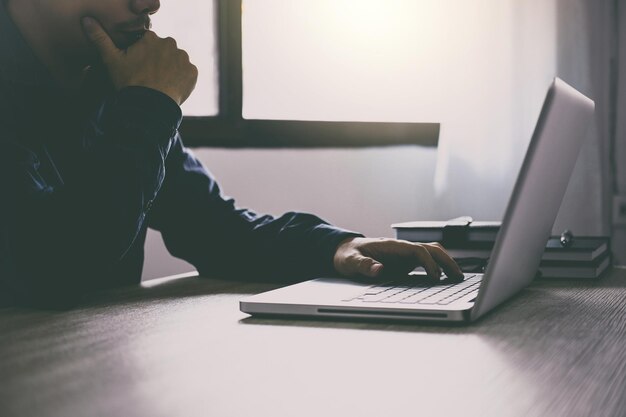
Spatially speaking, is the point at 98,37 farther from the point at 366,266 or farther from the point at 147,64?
the point at 366,266

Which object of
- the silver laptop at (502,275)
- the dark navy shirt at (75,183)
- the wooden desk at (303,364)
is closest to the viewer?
the wooden desk at (303,364)

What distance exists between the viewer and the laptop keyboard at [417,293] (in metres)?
0.80

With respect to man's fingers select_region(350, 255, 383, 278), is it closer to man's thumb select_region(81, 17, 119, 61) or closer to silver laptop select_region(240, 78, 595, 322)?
silver laptop select_region(240, 78, 595, 322)

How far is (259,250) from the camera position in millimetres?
1244

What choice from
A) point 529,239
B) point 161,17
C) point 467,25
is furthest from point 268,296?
point 467,25

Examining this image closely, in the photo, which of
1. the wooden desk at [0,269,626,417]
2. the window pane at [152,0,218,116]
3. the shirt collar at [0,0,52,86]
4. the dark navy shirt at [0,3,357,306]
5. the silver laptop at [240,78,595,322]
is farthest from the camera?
the window pane at [152,0,218,116]

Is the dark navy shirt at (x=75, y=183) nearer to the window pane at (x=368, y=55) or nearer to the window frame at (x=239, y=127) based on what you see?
the window frame at (x=239, y=127)

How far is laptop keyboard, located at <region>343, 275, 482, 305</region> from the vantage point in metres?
0.80

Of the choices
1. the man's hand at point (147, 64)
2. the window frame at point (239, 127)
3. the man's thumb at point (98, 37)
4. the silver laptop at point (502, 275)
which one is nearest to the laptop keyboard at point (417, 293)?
the silver laptop at point (502, 275)

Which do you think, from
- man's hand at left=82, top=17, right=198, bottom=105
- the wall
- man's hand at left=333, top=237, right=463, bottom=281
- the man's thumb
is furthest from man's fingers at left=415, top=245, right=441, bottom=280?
the wall

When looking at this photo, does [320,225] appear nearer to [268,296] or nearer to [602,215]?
[268,296]

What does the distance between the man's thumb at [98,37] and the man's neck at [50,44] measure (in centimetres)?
3

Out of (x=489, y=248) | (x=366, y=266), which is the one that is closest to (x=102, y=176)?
(x=366, y=266)

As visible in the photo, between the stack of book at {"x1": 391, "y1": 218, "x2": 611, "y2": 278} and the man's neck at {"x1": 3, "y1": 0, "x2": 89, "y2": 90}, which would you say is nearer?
the man's neck at {"x1": 3, "y1": 0, "x2": 89, "y2": 90}
